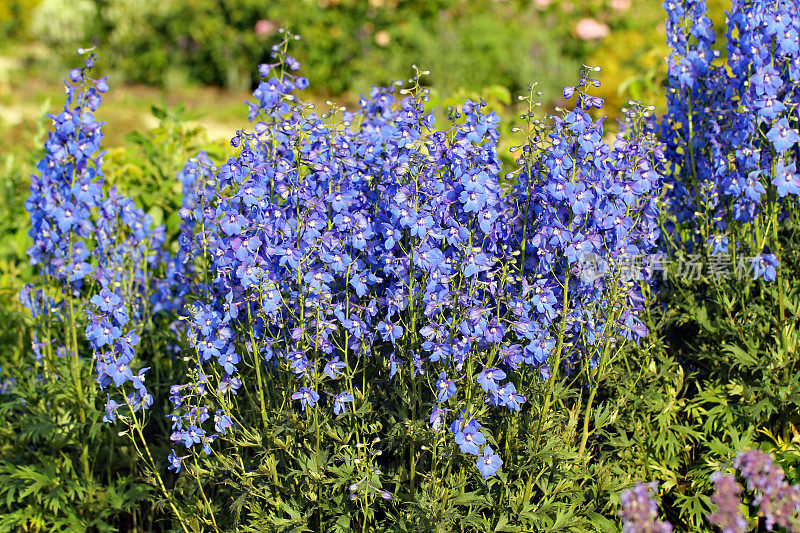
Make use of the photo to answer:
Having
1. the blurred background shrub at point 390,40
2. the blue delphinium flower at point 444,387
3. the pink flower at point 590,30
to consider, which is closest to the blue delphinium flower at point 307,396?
the blue delphinium flower at point 444,387

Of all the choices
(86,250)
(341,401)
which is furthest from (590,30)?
(341,401)

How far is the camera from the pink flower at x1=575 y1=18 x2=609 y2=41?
9.62 meters

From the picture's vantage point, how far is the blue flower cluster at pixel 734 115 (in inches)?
116

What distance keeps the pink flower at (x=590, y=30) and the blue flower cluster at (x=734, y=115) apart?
6572 millimetres

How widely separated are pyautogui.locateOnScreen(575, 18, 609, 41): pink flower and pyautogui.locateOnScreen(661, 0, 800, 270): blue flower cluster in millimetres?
6572

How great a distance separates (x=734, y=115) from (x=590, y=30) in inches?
270

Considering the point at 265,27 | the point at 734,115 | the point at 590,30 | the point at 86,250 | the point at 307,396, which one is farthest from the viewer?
the point at 265,27

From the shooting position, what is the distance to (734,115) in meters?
3.22

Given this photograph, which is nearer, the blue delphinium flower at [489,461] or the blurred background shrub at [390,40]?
the blue delphinium flower at [489,461]

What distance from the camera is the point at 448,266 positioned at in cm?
255

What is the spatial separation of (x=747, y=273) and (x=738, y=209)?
26 cm

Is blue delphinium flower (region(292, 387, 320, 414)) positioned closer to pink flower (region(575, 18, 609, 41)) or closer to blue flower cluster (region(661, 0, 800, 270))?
blue flower cluster (region(661, 0, 800, 270))

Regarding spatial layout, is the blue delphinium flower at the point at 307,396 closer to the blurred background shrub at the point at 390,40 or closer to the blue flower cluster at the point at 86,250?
the blue flower cluster at the point at 86,250

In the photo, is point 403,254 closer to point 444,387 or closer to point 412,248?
point 412,248
